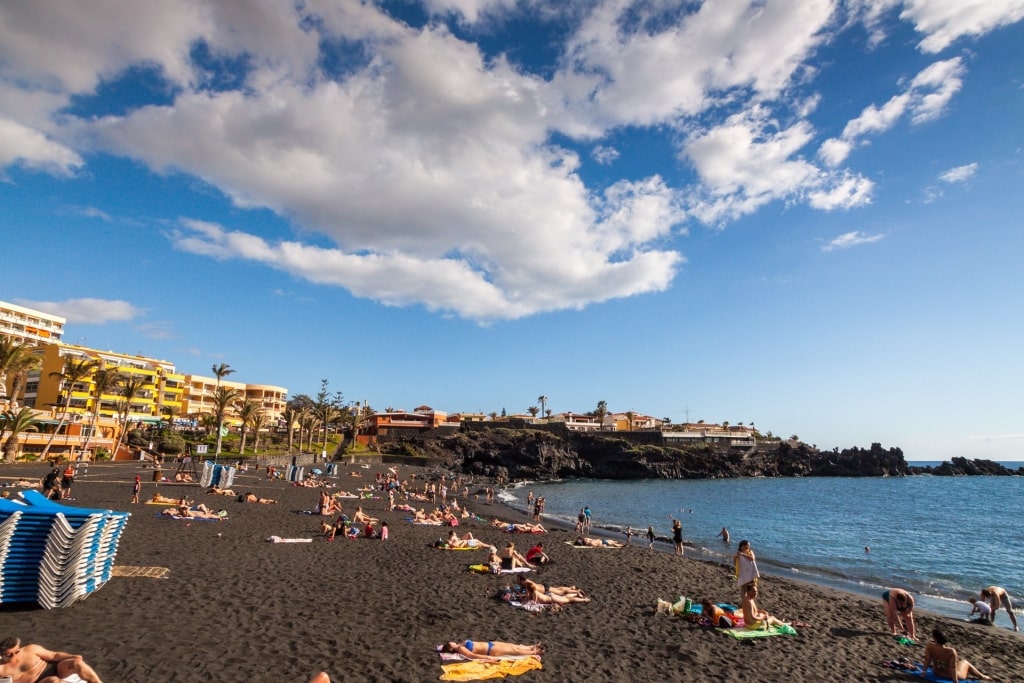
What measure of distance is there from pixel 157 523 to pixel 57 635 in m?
12.4

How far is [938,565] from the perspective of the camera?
27.1m

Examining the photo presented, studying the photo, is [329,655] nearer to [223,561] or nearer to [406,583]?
[406,583]

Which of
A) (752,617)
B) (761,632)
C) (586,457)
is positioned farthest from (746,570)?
(586,457)

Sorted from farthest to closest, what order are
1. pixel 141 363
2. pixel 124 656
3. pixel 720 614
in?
pixel 141 363, pixel 720 614, pixel 124 656

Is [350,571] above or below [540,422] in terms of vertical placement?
below

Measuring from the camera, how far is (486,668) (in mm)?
8586

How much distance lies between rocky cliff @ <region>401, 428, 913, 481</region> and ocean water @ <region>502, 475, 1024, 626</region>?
76.8 feet

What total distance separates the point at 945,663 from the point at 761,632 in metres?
3.18

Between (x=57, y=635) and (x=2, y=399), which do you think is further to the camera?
(x=2, y=399)

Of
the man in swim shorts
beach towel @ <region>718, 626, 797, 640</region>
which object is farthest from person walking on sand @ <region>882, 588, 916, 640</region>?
the man in swim shorts

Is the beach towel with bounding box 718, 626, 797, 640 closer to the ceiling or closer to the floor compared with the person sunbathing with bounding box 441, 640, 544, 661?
closer to the floor

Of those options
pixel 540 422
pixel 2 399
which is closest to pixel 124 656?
pixel 2 399

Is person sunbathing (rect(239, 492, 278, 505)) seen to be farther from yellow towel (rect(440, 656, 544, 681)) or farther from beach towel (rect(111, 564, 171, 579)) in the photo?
yellow towel (rect(440, 656, 544, 681))

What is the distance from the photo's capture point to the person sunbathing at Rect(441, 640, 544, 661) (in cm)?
897
